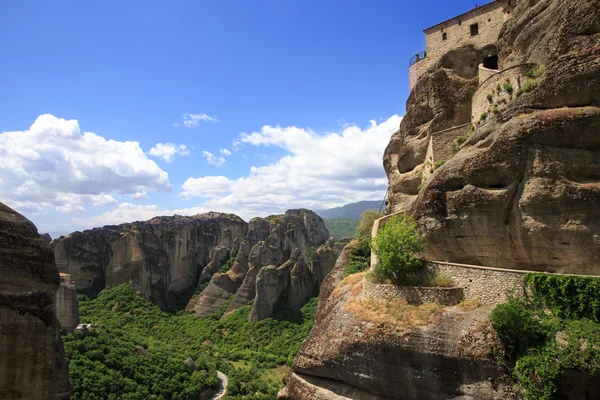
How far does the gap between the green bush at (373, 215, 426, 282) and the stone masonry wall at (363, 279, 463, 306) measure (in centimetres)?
74

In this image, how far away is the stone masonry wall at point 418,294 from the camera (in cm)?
1877

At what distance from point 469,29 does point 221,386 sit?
134 ft

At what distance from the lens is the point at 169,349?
1745 inches

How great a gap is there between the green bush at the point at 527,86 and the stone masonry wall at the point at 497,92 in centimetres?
104

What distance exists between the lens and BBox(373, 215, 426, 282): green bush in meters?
20.5

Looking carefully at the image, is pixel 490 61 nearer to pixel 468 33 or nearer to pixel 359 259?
pixel 468 33

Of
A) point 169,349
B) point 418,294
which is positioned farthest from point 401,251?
point 169,349

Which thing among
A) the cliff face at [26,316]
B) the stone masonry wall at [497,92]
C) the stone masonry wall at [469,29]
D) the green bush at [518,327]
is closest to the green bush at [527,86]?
the stone masonry wall at [497,92]

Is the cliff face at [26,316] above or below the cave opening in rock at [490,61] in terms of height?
below

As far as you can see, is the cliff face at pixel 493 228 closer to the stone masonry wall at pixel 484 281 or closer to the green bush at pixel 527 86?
the green bush at pixel 527 86

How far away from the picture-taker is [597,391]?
13.8m

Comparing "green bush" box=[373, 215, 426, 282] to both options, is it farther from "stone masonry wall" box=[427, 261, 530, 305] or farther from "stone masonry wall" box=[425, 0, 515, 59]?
"stone masonry wall" box=[425, 0, 515, 59]

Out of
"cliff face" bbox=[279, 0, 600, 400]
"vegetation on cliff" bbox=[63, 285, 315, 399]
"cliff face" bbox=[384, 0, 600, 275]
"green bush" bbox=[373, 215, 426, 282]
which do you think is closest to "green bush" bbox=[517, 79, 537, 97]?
"cliff face" bbox=[279, 0, 600, 400]

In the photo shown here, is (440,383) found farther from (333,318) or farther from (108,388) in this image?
(108,388)
